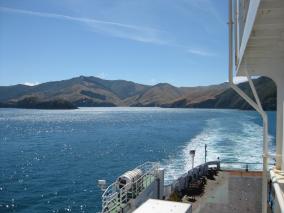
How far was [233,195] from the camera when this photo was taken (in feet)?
52.8

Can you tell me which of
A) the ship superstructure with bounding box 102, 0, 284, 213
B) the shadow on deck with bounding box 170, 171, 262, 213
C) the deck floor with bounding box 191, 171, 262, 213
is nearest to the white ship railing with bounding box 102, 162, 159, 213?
the ship superstructure with bounding box 102, 0, 284, 213

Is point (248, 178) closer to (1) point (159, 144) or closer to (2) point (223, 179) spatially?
(2) point (223, 179)

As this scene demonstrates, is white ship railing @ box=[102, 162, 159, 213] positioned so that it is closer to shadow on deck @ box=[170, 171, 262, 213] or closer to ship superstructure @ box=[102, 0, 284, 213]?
ship superstructure @ box=[102, 0, 284, 213]

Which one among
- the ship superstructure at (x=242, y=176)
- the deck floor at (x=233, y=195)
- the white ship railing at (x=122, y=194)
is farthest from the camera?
the deck floor at (x=233, y=195)

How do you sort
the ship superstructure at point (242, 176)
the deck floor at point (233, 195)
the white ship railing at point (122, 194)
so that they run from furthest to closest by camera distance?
the deck floor at point (233, 195)
the white ship railing at point (122, 194)
the ship superstructure at point (242, 176)

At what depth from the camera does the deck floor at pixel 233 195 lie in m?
14.9

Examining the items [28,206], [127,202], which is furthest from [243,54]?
[28,206]

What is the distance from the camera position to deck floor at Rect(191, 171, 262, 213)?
14.9 m

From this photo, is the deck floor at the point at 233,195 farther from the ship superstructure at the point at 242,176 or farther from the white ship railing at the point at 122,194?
the white ship railing at the point at 122,194

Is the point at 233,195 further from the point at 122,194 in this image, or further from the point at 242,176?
the point at 122,194

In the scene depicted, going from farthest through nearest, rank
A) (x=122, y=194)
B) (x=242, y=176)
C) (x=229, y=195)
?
(x=242, y=176) → (x=229, y=195) → (x=122, y=194)

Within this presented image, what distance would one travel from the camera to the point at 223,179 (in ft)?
64.0

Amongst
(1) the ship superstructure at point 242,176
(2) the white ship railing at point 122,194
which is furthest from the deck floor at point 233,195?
(2) the white ship railing at point 122,194

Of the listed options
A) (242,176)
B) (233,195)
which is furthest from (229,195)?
(242,176)
